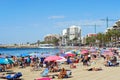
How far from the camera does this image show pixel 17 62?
35.0 m

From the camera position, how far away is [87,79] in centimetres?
2072

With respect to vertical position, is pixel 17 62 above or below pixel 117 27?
below

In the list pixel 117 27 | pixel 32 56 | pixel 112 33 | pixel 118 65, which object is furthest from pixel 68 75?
pixel 117 27

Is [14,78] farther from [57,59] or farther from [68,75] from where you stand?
[57,59]

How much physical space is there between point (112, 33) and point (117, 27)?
2495cm

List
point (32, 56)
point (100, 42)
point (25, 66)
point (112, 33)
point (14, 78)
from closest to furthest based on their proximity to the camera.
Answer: point (14, 78)
point (25, 66)
point (32, 56)
point (112, 33)
point (100, 42)

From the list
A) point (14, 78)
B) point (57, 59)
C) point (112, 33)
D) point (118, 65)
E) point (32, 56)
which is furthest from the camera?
point (112, 33)

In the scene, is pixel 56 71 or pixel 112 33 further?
pixel 112 33

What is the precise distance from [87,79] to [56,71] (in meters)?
5.58

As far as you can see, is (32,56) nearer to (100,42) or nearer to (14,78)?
(14,78)

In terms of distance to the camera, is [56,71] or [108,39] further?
[108,39]

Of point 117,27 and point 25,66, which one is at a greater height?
point 117,27

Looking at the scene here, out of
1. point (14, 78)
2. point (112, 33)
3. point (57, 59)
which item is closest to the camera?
point (14, 78)

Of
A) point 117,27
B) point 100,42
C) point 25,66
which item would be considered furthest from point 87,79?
point 117,27
